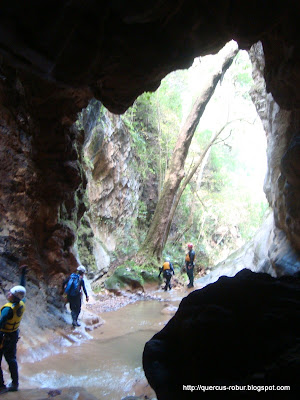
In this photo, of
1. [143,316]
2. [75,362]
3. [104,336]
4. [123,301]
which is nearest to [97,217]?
[123,301]

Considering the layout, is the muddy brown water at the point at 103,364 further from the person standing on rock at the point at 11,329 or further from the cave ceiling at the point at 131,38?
the cave ceiling at the point at 131,38

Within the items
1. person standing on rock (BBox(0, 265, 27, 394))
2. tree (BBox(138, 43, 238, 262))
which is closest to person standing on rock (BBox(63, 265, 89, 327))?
person standing on rock (BBox(0, 265, 27, 394))

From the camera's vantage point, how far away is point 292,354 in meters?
2.66

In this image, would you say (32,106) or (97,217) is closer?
(32,106)

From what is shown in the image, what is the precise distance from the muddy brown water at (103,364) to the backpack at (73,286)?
1.13 meters

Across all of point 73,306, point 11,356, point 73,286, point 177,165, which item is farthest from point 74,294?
point 177,165

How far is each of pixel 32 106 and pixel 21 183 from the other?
1771 millimetres

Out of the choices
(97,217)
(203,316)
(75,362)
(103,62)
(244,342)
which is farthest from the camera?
(97,217)

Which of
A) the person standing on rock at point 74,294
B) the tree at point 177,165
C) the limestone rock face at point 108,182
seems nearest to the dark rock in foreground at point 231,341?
the person standing on rock at point 74,294

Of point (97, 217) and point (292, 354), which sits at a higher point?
point (97, 217)

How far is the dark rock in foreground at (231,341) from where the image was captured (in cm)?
271

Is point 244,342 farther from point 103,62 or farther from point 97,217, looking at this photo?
point 97,217

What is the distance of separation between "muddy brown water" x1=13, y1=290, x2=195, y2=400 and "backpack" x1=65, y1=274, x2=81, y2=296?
1129 mm

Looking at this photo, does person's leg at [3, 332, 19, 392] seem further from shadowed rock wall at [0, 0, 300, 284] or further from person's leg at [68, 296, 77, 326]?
person's leg at [68, 296, 77, 326]
